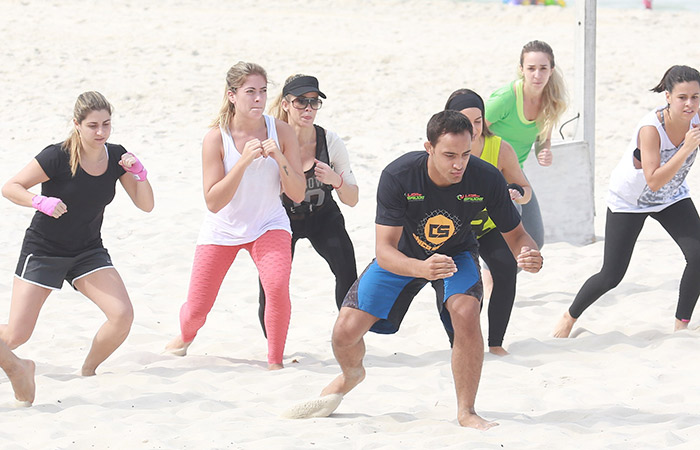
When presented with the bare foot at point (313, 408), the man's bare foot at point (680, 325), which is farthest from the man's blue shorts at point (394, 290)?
the man's bare foot at point (680, 325)

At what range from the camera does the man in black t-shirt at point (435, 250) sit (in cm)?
398

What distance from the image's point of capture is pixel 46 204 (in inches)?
183

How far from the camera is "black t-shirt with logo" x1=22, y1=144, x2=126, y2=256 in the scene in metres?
4.84

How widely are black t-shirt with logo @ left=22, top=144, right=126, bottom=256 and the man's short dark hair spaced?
A: 191 centimetres

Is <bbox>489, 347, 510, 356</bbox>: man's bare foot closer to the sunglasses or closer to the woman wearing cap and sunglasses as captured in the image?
the woman wearing cap and sunglasses

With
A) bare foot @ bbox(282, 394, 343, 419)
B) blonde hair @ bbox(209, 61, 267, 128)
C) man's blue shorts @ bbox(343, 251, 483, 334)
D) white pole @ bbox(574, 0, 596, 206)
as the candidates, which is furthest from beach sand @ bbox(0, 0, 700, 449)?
blonde hair @ bbox(209, 61, 267, 128)

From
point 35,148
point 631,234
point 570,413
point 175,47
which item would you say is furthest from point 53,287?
point 175,47

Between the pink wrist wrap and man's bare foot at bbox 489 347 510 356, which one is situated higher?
the pink wrist wrap

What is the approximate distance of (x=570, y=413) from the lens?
4355 millimetres

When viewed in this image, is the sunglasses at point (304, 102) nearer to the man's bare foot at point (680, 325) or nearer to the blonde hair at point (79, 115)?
the blonde hair at point (79, 115)

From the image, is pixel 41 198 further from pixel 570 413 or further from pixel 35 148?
pixel 35 148

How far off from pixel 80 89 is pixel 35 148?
3.07 m

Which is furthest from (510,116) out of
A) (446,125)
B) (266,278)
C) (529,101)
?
(446,125)

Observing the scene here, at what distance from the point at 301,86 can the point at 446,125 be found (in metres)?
1.54
